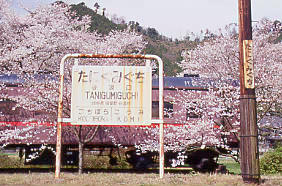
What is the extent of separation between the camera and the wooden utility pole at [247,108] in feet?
18.4

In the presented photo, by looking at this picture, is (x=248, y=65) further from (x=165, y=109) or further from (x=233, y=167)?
(x=233, y=167)

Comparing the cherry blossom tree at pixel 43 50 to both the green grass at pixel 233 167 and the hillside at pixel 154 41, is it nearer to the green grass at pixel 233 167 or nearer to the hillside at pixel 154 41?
the green grass at pixel 233 167

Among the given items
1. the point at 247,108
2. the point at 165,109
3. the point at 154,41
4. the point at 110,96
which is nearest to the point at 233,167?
the point at 165,109

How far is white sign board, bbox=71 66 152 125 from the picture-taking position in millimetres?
6145

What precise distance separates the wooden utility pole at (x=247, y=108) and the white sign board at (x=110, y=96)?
5.99ft

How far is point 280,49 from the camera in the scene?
73.4 feet

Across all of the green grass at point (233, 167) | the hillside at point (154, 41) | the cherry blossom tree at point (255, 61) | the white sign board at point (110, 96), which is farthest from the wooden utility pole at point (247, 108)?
the hillside at point (154, 41)

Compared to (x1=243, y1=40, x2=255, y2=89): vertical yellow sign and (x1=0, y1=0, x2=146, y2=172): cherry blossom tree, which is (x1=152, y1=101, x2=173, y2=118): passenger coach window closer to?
Result: (x1=0, y1=0, x2=146, y2=172): cherry blossom tree

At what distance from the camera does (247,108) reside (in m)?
5.73

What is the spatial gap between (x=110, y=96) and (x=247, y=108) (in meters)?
2.65

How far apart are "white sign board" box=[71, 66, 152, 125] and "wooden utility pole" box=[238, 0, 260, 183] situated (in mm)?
1825

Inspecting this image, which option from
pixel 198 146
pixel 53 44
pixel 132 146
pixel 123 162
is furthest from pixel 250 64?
pixel 53 44

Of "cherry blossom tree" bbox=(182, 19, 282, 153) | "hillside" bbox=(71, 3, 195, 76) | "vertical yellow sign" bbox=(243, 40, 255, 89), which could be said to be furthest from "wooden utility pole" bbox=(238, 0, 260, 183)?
"hillside" bbox=(71, 3, 195, 76)

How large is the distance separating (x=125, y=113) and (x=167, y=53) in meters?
56.3
